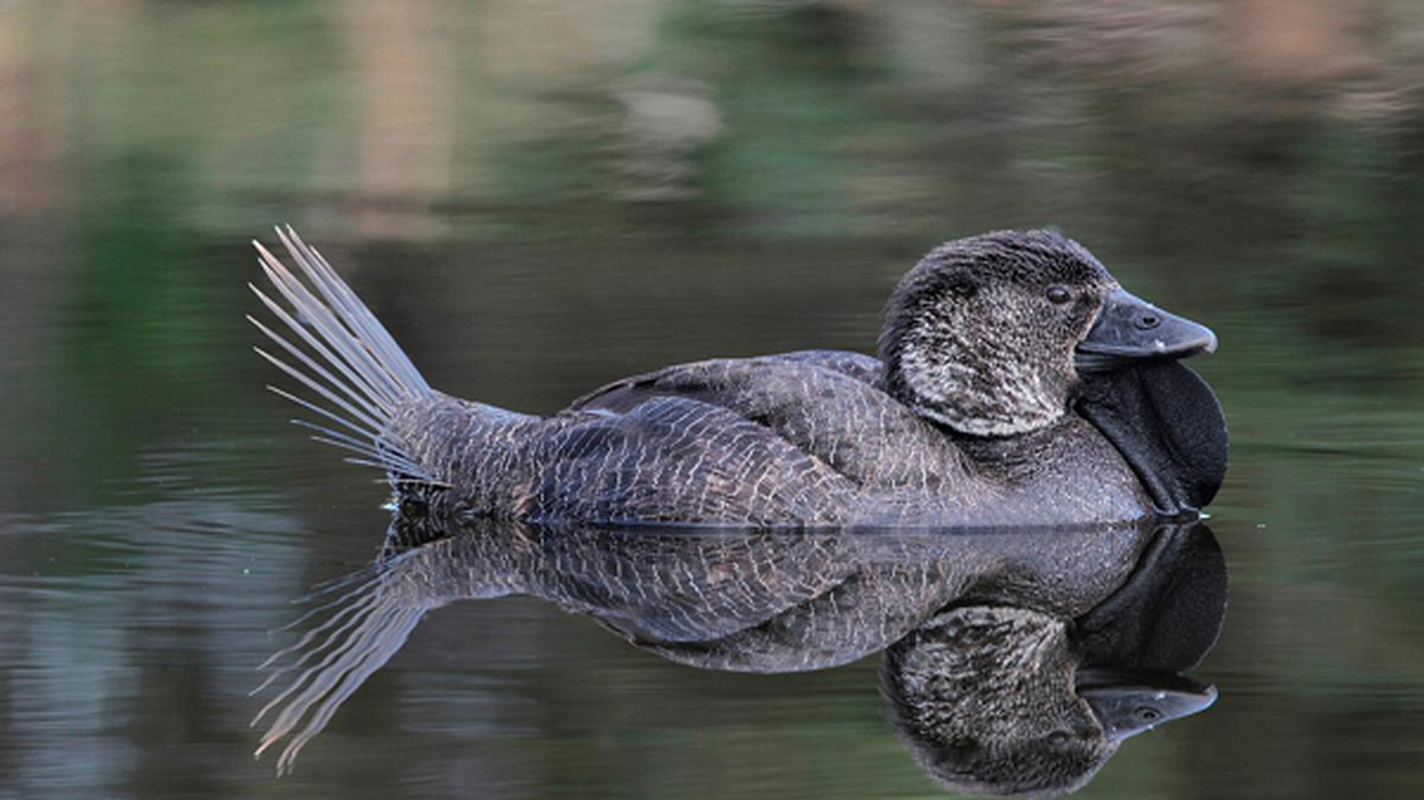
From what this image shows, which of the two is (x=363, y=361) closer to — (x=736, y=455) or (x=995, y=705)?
(x=736, y=455)

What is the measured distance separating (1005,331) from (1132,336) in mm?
401

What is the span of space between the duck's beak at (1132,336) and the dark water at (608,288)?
1.87 ft

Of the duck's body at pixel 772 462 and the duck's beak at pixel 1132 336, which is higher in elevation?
the duck's beak at pixel 1132 336

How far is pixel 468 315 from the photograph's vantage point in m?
11.8

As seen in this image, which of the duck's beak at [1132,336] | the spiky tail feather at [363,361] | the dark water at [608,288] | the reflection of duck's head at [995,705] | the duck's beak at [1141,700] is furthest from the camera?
the spiky tail feather at [363,361]

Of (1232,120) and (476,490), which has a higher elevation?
(476,490)

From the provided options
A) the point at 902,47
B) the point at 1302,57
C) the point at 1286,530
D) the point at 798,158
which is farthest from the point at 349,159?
the point at 1286,530

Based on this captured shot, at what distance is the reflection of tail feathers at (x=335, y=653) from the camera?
18.9 feet

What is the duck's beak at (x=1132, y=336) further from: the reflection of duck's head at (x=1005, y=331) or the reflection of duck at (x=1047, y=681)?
the reflection of duck at (x=1047, y=681)

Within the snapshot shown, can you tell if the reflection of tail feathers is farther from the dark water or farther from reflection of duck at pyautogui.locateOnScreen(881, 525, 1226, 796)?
reflection of duck at pyautogui.locateOnScreen(881, 525, 1226, 796)

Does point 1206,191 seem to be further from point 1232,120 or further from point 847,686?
point 847,686

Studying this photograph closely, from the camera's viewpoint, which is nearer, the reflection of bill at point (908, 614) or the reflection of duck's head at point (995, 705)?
the reflection of duck's head at point (995, 705)

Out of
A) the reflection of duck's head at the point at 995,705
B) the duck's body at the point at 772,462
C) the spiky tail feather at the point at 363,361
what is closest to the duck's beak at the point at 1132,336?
the duck's body at the point at 772,462

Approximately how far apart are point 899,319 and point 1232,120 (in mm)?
8888
